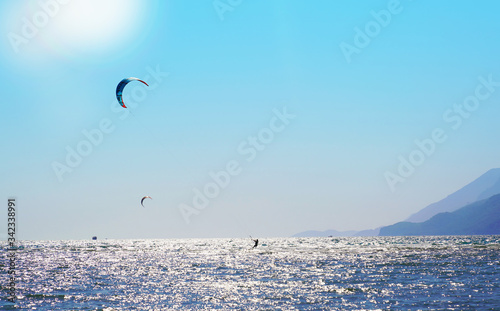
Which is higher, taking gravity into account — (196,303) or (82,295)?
(82,295)

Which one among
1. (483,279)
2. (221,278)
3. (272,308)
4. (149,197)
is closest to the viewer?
(272,308)

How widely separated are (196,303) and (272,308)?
5044mm

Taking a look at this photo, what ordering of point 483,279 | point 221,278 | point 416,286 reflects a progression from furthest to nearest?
point 221,278 < point 483,279 < point 416,286

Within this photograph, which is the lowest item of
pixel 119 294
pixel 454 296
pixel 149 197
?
pixel 454 296

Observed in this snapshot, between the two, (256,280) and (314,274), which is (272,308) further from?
(314,274)

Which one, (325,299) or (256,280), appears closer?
(325,299)

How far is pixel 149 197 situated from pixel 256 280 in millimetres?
31081

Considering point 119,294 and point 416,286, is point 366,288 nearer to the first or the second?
point 416,286

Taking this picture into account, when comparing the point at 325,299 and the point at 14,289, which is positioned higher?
the point at 14,289

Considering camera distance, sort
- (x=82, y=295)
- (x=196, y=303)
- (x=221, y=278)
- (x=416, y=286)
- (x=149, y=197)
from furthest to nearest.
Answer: (x=149, y=197), (x=221, y=278), (x=416, y=286), (x=82, y=295), (x=196, y=303)

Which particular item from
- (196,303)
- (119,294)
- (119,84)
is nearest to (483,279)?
(196,303)

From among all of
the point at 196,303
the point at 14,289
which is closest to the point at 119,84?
the point at 14,289

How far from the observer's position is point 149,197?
65000 millimetres

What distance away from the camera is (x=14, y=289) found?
34.9 m
